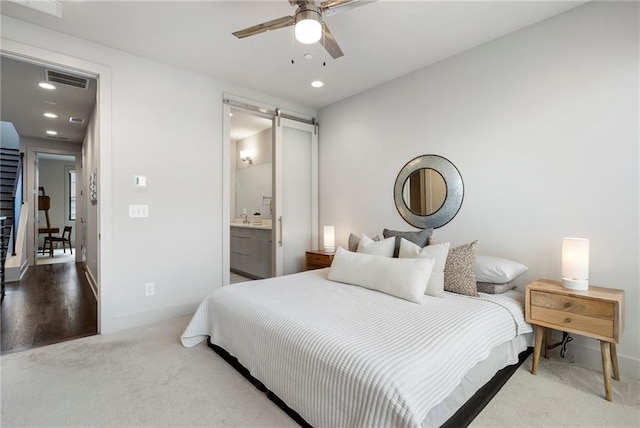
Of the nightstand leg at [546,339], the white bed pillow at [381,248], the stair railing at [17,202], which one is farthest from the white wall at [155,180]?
the stair railing at [17,202]

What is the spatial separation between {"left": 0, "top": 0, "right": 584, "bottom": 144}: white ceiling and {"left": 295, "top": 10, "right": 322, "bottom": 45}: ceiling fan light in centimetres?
64

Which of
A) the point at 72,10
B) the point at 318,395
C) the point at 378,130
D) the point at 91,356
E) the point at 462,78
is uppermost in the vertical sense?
the point at 72,10

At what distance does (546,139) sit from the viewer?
2479mm

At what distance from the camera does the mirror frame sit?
3041mm

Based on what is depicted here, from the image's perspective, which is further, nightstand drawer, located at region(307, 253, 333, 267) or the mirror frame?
nightstand drawer, located at region(307, 253, 333, 267)

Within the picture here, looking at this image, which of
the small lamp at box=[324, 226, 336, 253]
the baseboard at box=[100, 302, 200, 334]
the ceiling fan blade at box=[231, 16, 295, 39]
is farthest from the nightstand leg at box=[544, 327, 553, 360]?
the baseboard at box=[100, 302, 200, 334]

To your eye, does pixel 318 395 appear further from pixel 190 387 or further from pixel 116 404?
pixel 116 404

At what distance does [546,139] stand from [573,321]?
55.9 inches

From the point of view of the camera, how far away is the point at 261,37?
271 cm

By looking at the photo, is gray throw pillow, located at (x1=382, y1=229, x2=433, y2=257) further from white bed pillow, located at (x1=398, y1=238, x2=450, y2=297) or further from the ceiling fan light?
the ceiling fan light

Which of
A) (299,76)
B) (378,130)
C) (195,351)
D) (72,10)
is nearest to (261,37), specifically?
(299,76)

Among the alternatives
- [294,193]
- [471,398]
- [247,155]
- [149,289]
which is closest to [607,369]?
[471,398]

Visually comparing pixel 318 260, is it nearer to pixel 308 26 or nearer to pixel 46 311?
pixel 308 26

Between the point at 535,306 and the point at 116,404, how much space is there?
2.77m
